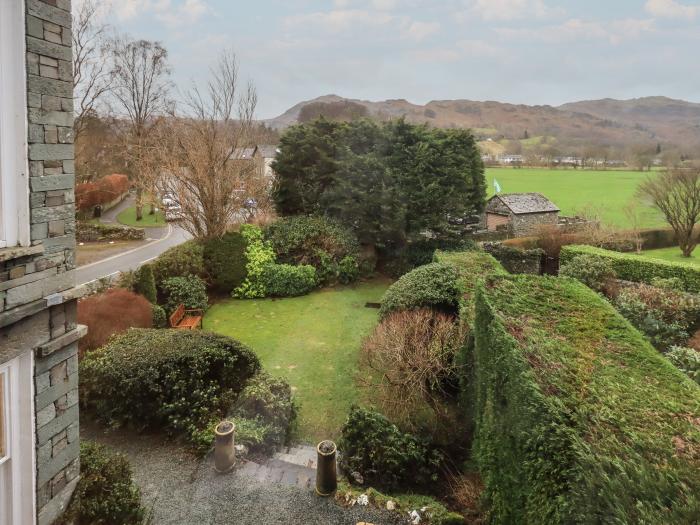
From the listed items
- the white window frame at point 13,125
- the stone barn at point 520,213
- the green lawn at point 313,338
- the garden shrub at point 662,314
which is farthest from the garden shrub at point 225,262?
the stone barn at point 520,213

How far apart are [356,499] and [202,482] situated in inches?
95.8

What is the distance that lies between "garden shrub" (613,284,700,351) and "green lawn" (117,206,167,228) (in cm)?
2858

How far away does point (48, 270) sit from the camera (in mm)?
4020

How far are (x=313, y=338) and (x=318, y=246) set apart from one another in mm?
5938

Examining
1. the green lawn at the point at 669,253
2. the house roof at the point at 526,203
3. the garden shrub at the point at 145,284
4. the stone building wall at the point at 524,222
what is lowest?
the garden shrub at the point at 145,284

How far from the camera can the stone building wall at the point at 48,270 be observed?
3.64 metres

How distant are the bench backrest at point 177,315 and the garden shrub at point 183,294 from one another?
0.42 m

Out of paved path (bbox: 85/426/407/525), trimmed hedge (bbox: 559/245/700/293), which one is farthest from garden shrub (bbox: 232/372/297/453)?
trimmed hedge (bbox: 559/245/700/293)

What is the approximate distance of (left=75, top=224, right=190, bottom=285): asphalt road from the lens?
16.1 m

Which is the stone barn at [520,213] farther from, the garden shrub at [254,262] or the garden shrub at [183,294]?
the garden shrub at [183,294]

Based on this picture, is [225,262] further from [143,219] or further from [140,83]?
[140,83]

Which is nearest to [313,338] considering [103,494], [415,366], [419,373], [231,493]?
[415,366]

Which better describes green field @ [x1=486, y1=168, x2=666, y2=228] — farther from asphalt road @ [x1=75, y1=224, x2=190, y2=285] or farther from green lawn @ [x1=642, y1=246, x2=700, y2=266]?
asphalt road @ [x1=75, y1=224, x2=190, y2=285]

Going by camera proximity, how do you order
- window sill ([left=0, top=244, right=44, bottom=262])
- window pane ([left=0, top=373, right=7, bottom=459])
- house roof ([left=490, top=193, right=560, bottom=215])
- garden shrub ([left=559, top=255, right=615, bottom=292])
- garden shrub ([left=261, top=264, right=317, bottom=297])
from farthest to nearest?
house roof ([left=490, top=193, right=560, bottom=215]) → garden shrub ([left=261, top=264, right=317, bottom=297]) → garden shrub ([left=559, top=255, right=615, bottom=292]) → window pane ([left=0, top=373, right=7, bottom=459]) → window sill ([left=0, top=244, right=44, bottom=262])
